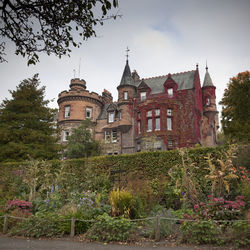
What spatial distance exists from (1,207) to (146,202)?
6286 mm

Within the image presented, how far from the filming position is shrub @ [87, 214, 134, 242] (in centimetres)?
691

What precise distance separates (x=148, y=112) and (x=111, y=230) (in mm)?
20125

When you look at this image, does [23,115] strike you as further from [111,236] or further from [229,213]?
[229,213]

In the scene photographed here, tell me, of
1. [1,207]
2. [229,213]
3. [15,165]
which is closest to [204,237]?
[229,213]

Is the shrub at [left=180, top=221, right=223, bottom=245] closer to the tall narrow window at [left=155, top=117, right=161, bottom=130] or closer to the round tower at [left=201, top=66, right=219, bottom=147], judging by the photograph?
the tall narrow window at [left=155, top=117, right=161, bottom=130]

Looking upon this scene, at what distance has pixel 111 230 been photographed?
280 inches

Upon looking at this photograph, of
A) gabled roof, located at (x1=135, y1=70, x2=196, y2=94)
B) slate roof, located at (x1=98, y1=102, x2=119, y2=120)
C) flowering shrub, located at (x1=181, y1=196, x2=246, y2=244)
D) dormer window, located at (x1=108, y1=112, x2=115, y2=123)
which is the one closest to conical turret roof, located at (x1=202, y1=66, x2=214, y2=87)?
gabled roof, located at (x1=135, y1=70, x2=196, y2=94)

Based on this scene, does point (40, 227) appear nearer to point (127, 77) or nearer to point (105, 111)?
point (127, 77)

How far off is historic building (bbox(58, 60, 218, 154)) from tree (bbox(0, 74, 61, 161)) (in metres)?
5.49

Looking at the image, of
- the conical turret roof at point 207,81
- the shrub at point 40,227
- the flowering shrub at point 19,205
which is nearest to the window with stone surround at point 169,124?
the conical turret roof at point 207,81

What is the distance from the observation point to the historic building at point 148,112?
2472 cm

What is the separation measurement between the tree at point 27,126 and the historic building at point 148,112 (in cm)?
549

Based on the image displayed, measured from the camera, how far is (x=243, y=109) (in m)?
22.4

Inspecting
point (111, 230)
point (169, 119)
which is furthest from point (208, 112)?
point (111, 230)
